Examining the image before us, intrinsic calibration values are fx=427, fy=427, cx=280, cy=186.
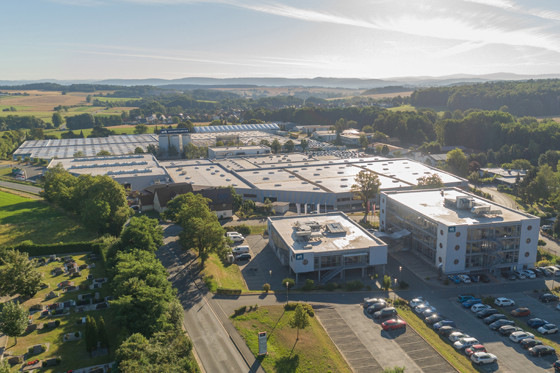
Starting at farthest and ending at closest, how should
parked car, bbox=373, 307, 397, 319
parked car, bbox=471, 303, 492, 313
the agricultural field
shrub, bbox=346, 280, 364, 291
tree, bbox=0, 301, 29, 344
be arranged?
shrub, bbox=346, 280, 364, 291
parked car, bbox=471, 303, 492, 313
parked car, bbox=373, 307, 397, 319
tree, bbox=0, 301, 29, 344
the agricultural field

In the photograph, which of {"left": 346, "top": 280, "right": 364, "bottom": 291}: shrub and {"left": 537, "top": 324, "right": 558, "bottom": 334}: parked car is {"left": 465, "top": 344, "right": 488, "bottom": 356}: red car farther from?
{"left": 346, "top": 280, "right": 364, "bottom": 291}: shrub

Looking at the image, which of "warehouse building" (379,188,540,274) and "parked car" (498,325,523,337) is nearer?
"parked car" (498,325,523,337)

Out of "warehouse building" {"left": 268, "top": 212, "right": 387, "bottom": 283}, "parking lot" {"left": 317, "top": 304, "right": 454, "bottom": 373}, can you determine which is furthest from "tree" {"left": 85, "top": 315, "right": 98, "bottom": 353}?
"warehouse building" {"left": 268, "top": 212, "right": 387, "bottom": 283}

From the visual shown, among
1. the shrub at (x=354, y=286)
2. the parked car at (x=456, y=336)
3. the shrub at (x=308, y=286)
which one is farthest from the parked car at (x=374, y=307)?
the shrub at (x=308, y=286)

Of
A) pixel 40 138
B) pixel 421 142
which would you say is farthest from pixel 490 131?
pixel 40 138

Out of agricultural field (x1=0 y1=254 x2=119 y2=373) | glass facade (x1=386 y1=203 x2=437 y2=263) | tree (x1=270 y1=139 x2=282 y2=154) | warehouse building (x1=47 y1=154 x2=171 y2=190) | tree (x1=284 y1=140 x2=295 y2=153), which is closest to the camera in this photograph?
agricultural field (x1=0 y1=254 x2=119 y2=373)

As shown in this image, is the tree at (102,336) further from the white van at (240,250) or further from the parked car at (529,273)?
the parked car at (529,273)
